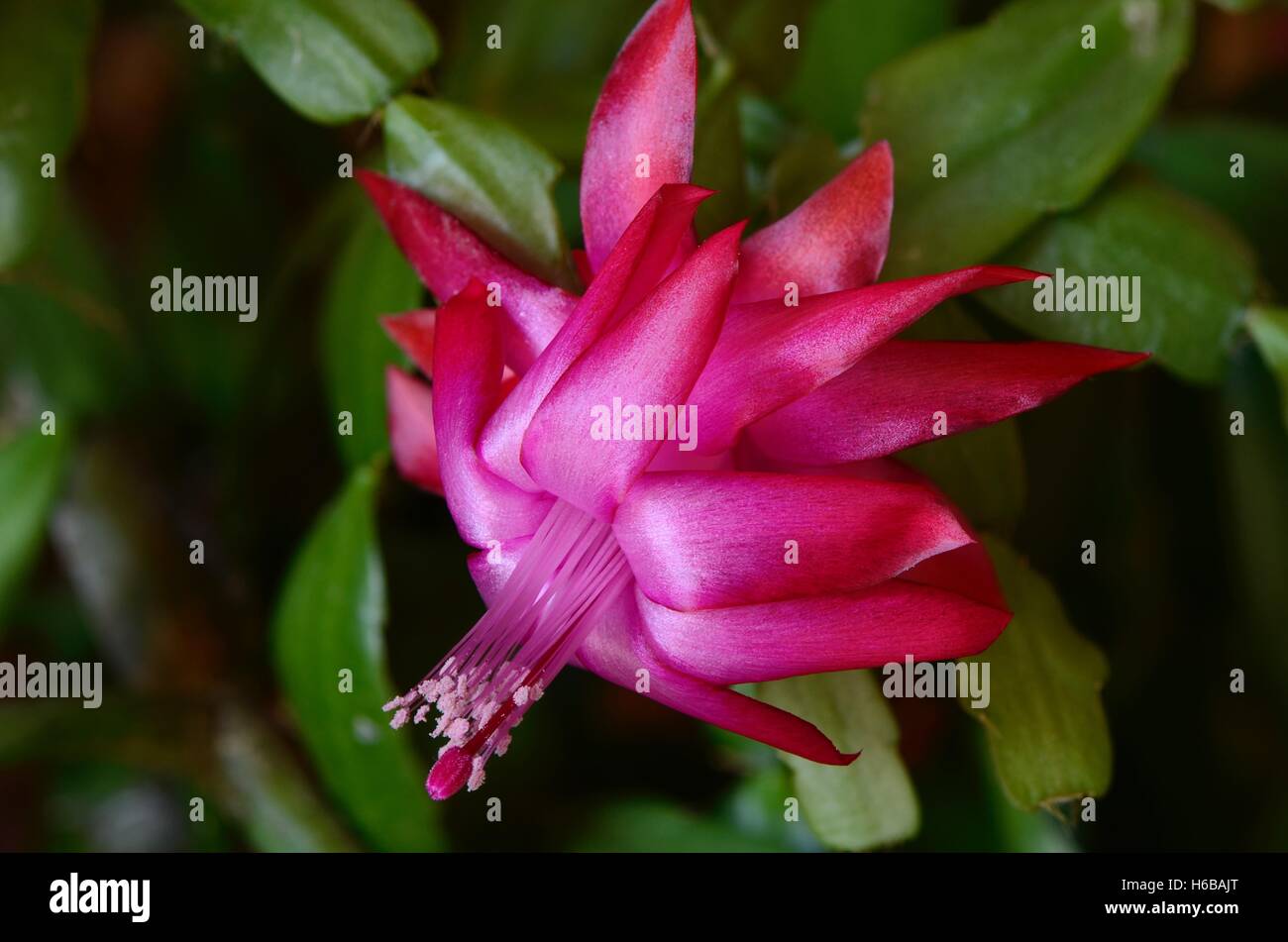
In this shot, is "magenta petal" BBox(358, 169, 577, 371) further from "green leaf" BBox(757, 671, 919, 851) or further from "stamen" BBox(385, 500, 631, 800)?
"green leaf" BBox(757, 671, 919, 851)

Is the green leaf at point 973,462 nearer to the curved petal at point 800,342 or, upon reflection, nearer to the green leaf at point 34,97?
the curved petal at point 800,342

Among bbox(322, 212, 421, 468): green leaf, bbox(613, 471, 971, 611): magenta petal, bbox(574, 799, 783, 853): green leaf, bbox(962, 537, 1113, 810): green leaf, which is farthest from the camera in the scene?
bbox(574, 799, 783, 853): green leaf

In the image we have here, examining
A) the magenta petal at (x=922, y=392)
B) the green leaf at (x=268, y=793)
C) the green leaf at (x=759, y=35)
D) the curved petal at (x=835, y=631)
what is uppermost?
the green leaf at (x=759, y=35)

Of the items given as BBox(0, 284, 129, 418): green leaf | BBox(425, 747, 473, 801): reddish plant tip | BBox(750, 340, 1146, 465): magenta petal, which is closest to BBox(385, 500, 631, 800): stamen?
BBox(425, 747, 473, 801): reddish plant tip

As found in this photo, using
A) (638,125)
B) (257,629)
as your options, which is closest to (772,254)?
(638,125)

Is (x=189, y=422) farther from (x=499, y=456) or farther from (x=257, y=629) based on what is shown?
(x=499, y=456)

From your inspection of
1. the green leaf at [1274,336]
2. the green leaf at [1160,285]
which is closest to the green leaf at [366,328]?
the green leaf at [1160,285]

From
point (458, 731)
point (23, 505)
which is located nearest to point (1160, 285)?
point (458, 731)

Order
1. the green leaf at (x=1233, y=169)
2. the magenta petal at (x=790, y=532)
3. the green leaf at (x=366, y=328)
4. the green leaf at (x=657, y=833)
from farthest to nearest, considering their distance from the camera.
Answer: the green leaf at (x=1233, y=169) < the green leaf at (x=657, y=833) < the green leaf at (x=366, y=328) < the magenta petal at (x=790, y=532)

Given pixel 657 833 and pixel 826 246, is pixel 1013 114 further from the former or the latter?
pixel 657 833
